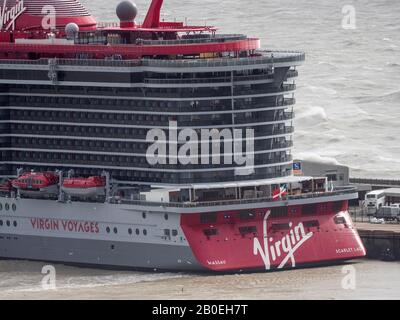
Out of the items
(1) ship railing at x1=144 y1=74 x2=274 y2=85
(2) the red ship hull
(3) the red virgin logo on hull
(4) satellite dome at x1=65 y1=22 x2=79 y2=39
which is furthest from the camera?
(4) satellite dome at x1=65 y1=22 x2=79 y2=39

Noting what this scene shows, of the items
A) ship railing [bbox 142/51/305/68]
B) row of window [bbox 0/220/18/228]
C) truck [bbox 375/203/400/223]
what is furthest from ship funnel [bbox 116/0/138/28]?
truck [bbox 375/203/400/223]

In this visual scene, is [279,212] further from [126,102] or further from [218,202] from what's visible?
[126,102]

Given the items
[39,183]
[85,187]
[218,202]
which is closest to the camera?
[218,202]

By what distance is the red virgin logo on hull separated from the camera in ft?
337

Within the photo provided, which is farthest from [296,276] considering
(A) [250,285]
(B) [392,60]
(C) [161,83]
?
(B) [392,60]

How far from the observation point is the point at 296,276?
327 ft

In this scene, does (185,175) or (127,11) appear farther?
(127,11)

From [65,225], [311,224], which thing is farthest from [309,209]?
[65,225]

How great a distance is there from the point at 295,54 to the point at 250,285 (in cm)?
1319

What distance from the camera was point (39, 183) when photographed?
342 feet

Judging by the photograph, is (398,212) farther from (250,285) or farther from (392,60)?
(392,60)

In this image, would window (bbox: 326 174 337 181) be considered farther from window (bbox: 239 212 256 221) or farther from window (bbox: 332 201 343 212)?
window (bbox: 239 212 256 221)
